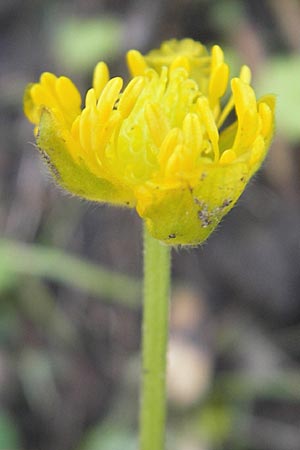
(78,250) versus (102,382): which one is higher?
(78,250)

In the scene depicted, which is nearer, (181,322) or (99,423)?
(99,423)

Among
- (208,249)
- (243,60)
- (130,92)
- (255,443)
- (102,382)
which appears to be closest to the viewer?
(130,92)

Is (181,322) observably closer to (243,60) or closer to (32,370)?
(32,370)

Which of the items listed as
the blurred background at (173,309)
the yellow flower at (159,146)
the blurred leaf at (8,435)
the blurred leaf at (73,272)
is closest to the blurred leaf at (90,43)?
the blurred background at (173,309)

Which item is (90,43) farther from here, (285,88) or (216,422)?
(216,422)

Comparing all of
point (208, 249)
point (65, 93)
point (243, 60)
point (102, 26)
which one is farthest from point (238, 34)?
point (65, 93)

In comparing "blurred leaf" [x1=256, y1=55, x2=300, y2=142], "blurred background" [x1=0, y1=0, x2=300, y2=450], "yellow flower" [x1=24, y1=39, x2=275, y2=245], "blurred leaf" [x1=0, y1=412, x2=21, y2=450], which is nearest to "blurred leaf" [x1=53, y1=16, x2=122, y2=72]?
"blurred background" [x1=0, y1=0, x2=300, y2=450]

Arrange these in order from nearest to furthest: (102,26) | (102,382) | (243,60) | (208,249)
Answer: (102,382), (208,249), (243,60), (102,26)

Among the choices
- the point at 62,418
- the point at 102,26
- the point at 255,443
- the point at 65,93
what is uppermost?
the point at 65,93
